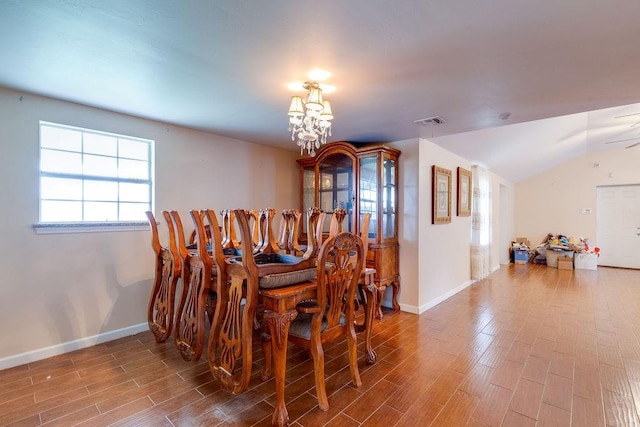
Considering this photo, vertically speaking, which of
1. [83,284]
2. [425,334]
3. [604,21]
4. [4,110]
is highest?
[604,21]

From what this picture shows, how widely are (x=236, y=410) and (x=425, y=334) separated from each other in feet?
6.84

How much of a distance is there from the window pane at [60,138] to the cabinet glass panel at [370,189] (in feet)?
10.1

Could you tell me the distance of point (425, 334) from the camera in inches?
123

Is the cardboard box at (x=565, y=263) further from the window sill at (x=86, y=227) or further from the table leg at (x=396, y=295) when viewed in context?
the window sill at (x=86, y=227)

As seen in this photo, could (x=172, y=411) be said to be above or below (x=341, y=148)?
below

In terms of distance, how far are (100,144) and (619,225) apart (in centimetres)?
1037

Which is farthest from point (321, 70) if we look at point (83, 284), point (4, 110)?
point (83, 284)

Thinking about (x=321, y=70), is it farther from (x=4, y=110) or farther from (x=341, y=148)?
(x=4, y=110)

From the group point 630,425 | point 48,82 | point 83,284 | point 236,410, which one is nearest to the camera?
point 630,425

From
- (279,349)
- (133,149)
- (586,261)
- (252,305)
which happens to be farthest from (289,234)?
(586,261)

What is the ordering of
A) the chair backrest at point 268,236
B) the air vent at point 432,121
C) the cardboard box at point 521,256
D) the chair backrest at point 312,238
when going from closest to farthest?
1. the chair backrest at point 312,238
2. the chair backrest at point 268,236
3. the air vent at point 432,121
4. the cardboard box at point 521,256

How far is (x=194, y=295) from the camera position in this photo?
7.95ft

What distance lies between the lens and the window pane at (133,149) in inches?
121

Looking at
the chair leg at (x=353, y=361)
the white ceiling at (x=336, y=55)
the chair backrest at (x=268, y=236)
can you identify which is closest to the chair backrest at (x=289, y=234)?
the chair backrest at (x=268, y=236)
